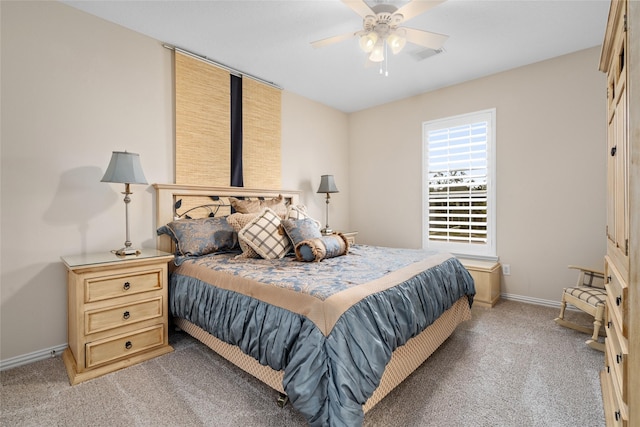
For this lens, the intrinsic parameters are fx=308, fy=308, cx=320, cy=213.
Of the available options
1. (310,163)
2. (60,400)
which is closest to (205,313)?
(60,400)

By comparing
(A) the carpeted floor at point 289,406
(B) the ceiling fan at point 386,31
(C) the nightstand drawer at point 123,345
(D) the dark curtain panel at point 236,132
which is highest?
(B) the ceiling fan at point 386,31

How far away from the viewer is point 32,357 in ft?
7.36

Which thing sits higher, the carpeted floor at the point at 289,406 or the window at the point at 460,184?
the window at the point at 460,184

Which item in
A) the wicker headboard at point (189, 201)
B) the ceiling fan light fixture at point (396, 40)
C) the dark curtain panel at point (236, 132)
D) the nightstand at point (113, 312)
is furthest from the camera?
the dark curtain panel at point (236, 132)

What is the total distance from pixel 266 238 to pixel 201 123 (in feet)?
4.92

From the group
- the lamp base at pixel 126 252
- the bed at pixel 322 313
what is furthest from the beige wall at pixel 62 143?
the bed at pixel 322 313

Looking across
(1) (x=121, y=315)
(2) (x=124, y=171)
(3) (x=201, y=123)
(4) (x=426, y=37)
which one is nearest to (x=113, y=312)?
(1) (x=121, y=315)

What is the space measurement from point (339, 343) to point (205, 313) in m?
1.17

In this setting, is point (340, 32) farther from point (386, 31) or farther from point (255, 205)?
point (255, 205)

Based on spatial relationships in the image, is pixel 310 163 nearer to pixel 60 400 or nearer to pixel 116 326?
pixel 116 326

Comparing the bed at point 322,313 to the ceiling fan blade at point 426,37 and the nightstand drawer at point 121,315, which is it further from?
the ceiling fan blade at point 426,37

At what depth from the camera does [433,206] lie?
13.8ft

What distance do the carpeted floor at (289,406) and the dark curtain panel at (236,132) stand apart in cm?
182

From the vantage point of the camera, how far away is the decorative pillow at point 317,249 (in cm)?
248
